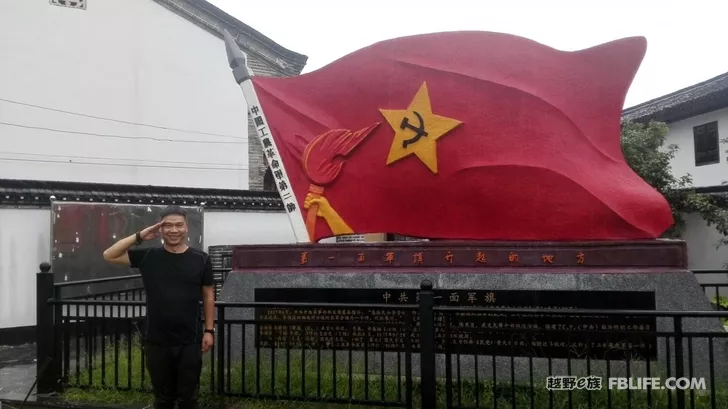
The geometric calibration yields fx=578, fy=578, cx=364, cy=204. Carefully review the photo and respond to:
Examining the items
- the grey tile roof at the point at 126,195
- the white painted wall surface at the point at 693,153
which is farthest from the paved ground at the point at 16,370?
the white painted wall surface at the point at 693,153

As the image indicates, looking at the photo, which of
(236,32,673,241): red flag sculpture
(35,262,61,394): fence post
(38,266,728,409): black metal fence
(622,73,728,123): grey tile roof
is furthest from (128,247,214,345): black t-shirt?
(622,73,728,123): grey tile roof

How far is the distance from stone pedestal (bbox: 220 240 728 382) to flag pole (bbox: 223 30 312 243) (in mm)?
479

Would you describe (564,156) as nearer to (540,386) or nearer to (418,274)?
(418,274)

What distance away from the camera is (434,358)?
377cm

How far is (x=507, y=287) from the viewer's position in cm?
480

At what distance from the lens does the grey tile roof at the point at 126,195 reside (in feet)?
24.8

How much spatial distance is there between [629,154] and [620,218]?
6.20 metres

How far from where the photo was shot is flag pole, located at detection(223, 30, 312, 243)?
5898 millimetres

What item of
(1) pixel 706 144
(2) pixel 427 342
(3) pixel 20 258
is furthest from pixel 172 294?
(1) pixel 706 144

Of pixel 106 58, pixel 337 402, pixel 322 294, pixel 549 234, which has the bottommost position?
pixel 337 402

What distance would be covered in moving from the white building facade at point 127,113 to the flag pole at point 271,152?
344cm

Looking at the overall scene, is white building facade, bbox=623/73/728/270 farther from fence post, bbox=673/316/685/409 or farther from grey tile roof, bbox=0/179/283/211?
fence post, bbox=673/316/685/409

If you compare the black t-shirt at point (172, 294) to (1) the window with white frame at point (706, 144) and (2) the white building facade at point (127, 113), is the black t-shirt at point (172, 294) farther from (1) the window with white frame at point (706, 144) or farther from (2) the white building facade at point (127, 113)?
(1) the window with white frame at point (706, 144)

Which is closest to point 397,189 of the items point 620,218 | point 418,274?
point 418,274
